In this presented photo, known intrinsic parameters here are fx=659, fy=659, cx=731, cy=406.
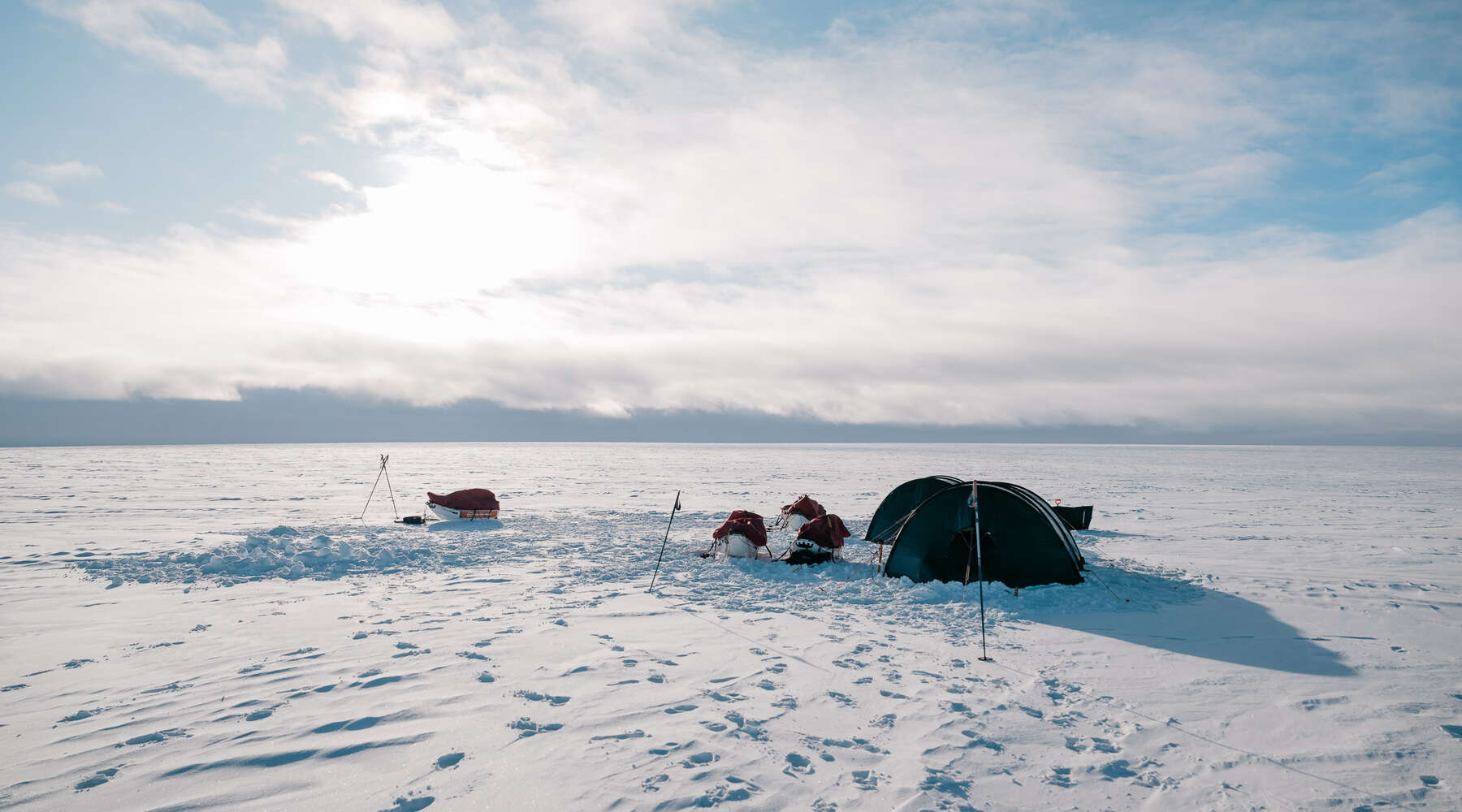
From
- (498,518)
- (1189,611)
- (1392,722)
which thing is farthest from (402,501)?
(1392,722)

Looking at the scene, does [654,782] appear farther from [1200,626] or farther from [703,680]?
[1200,626]

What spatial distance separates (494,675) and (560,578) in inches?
226

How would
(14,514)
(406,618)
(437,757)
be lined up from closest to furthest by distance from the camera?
(437,757) → (406,618) → (14,514)

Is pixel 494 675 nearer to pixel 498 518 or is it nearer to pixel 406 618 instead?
pixel 406 618

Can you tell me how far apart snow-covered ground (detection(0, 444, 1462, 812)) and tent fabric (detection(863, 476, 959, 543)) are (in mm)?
926

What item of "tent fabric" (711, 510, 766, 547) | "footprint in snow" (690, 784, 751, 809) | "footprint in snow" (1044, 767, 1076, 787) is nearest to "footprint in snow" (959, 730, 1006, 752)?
"footprint in snow" (1044, 767, 1076, 787)

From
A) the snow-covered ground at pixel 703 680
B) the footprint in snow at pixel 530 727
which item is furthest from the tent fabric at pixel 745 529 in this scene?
the footprint in snow at pixel 530 727

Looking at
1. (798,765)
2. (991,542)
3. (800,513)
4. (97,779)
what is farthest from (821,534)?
(97,779)

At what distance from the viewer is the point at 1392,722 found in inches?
265

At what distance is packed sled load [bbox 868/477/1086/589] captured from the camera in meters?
12.5

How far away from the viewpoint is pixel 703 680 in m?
7.91

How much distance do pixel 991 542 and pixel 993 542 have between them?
0.15 ft

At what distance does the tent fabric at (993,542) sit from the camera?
12547 millimetres

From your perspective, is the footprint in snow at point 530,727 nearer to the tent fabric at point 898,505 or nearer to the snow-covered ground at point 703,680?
the snow-covered ground at point 703,680
